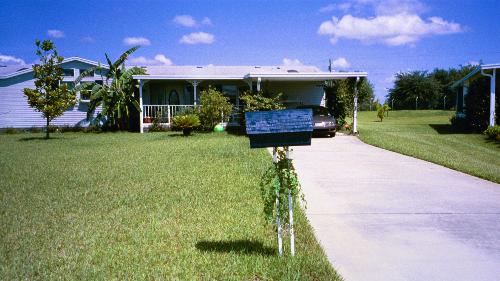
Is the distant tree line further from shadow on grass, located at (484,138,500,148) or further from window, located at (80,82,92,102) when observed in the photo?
window, located at (80,82,92,102)

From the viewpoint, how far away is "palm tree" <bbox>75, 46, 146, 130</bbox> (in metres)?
21.8

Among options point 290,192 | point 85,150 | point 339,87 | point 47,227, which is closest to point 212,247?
point 290,192

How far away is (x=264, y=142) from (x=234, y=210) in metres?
2.31

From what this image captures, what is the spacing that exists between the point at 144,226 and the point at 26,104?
908 inches

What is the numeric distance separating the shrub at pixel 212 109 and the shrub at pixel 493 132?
12.3 metres

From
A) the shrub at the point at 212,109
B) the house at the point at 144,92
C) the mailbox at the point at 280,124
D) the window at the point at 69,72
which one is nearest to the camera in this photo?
the mailbox at the point at 280,124

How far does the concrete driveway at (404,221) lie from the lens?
380cm

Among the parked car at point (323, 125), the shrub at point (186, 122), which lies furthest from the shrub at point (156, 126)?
the parked car at point (323, 125)

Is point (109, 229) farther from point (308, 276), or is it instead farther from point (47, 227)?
point (308, 276)

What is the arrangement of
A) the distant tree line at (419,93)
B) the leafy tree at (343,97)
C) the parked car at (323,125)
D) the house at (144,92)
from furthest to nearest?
the distant tree line at (419,93) < the house at (144,92) < the leafy tree at (343,97) < the parked car at (323,125)

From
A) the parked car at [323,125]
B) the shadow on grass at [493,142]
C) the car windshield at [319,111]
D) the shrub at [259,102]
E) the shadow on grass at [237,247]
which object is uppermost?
the shrub at [259,102]

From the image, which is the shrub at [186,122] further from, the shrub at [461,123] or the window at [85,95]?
the shrub at [461,123]

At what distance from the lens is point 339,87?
18750 mm

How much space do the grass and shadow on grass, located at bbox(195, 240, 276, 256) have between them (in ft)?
0.04
